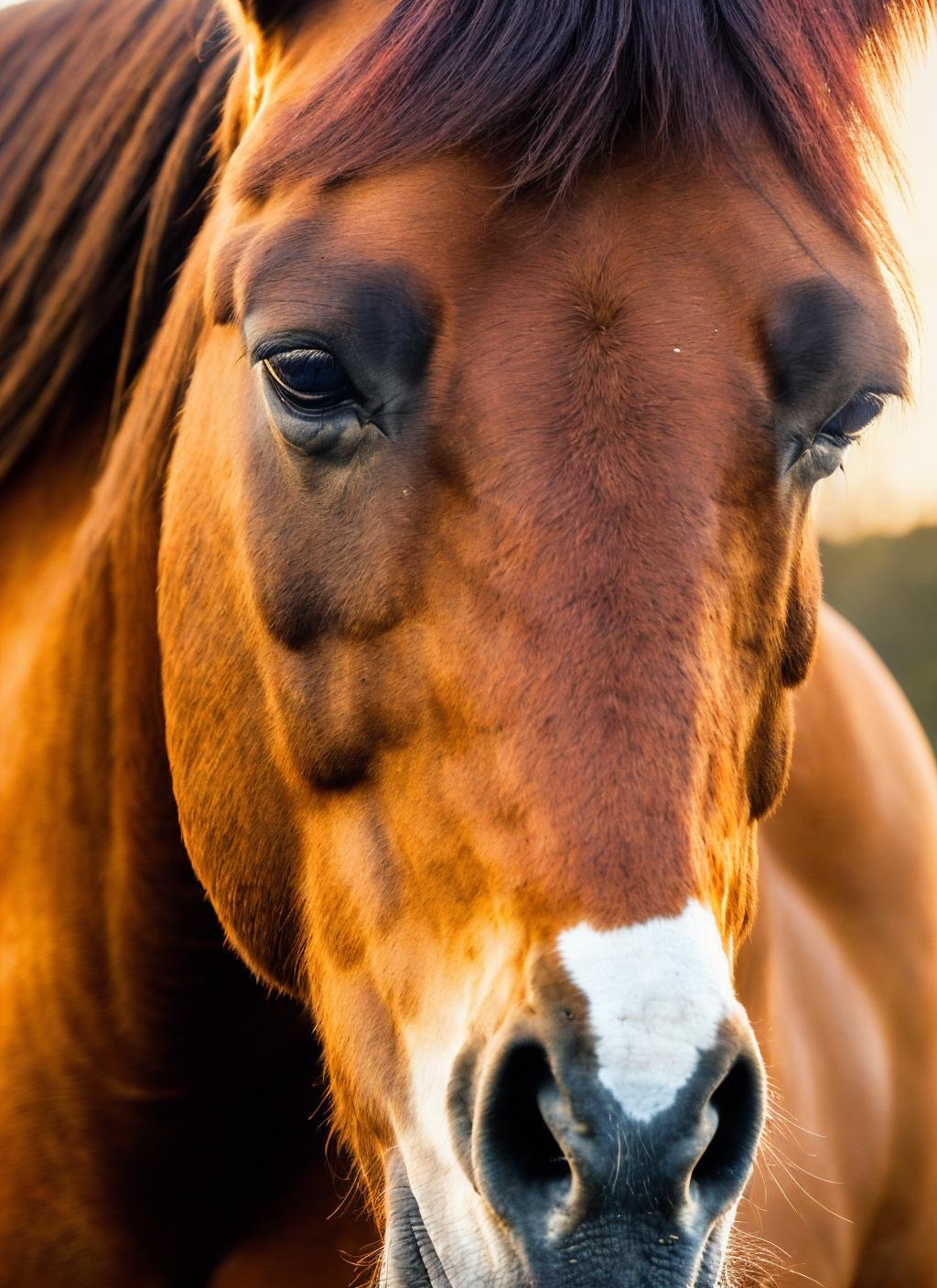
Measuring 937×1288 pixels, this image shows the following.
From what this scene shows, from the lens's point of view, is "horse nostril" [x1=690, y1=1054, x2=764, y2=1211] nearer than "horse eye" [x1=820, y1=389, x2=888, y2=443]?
Yes

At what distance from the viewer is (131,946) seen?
92.3 inches

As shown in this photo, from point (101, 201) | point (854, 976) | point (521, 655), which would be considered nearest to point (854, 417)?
point (521, 655)

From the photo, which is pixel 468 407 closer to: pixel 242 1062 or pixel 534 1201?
pixel 534 1201

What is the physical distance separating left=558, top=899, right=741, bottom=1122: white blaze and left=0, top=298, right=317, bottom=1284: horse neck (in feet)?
3.59

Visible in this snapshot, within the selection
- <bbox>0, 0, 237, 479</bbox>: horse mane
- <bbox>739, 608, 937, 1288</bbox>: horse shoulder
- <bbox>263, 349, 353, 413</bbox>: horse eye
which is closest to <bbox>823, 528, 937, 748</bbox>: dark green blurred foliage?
<bbox>739, 608, 937, 1288</bbox>: horse shoulder

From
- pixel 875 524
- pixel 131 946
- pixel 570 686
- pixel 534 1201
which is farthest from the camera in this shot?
pixel 875 524

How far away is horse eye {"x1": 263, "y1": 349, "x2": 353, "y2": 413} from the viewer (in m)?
1.74

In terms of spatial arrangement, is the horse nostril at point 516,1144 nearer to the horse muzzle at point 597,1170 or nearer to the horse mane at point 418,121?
the horse muzzle at point 597,1170

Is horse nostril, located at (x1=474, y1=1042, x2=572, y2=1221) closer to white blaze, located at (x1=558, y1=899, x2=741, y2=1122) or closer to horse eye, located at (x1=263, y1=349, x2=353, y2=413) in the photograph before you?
white blaze, located at (x1=558, y1=899, x2=741, y2=1122)

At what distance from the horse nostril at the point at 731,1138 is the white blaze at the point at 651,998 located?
0.28ft

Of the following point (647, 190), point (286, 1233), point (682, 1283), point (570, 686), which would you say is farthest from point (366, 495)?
point (286, 1233)

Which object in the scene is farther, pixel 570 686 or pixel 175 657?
pixel 175 657

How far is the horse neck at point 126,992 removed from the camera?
91.8 inches

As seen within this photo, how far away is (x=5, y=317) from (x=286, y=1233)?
169 cm
